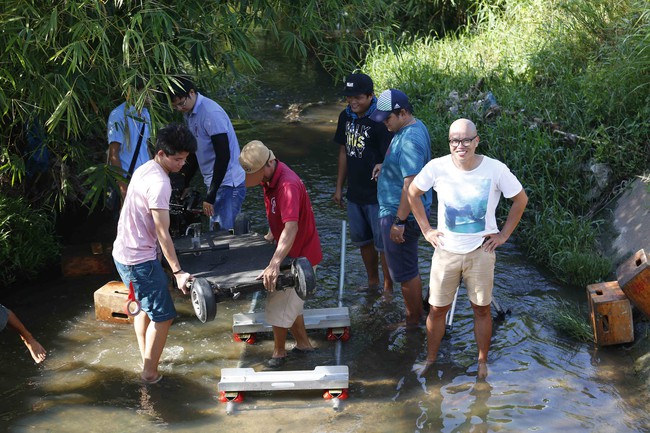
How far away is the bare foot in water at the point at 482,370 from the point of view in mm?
5199

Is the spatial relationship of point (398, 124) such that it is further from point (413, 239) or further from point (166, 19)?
point (166, 19)

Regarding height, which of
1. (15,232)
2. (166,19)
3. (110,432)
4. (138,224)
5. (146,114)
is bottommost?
(110,432)

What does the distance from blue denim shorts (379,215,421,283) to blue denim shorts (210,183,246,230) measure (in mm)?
1210

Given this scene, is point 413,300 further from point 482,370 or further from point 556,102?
point 556,102

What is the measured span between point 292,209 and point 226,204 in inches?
55.1

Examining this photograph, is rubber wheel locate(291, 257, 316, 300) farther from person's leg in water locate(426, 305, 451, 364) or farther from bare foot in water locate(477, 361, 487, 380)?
bare foot in water locate(477, 361, 487, 380)

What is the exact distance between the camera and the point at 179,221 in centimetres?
640

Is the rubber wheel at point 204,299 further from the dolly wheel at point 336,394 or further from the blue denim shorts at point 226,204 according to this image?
the blue denim shorts at point 226,204

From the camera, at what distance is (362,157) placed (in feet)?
19.5

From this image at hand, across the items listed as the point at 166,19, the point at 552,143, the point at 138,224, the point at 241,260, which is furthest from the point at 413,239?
the point at 552,143

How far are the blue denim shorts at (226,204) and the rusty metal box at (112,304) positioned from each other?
891 millimetres

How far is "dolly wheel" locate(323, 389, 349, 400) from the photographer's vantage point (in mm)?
4930

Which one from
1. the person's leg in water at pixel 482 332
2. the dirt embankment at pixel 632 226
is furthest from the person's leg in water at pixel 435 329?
the dirt embankment at pixel 632 226

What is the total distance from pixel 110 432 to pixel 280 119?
8621 mm
